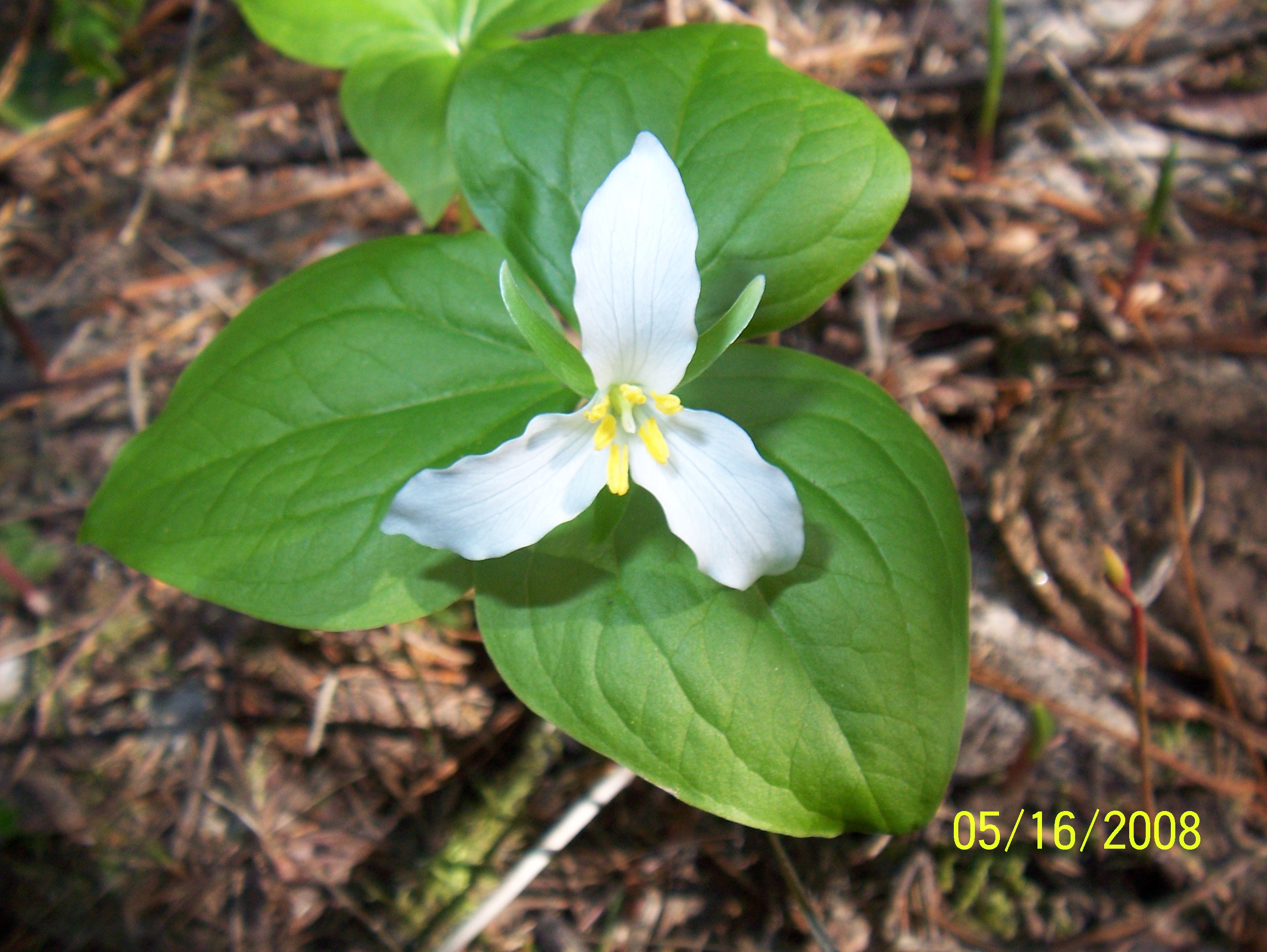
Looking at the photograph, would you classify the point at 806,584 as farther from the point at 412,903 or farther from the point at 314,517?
the point at 412,903

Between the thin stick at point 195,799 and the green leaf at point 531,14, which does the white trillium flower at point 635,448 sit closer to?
the green leaf at point 531,14

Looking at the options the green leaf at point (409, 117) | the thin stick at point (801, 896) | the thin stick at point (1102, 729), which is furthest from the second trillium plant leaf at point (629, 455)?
the thin stick at point (1102, 729)

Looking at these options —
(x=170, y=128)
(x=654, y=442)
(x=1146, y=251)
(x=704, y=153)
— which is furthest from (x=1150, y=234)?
(x=170, y=128)

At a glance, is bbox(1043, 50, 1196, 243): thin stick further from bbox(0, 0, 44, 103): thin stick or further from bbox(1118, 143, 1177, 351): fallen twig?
bbox(0, 0, 44, 103): thin stick

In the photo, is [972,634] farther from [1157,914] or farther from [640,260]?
[640,260]

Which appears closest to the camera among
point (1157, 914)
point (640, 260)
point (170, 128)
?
point (640, 260)

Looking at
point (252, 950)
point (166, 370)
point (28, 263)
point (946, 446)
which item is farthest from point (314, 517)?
point (28, 263)
